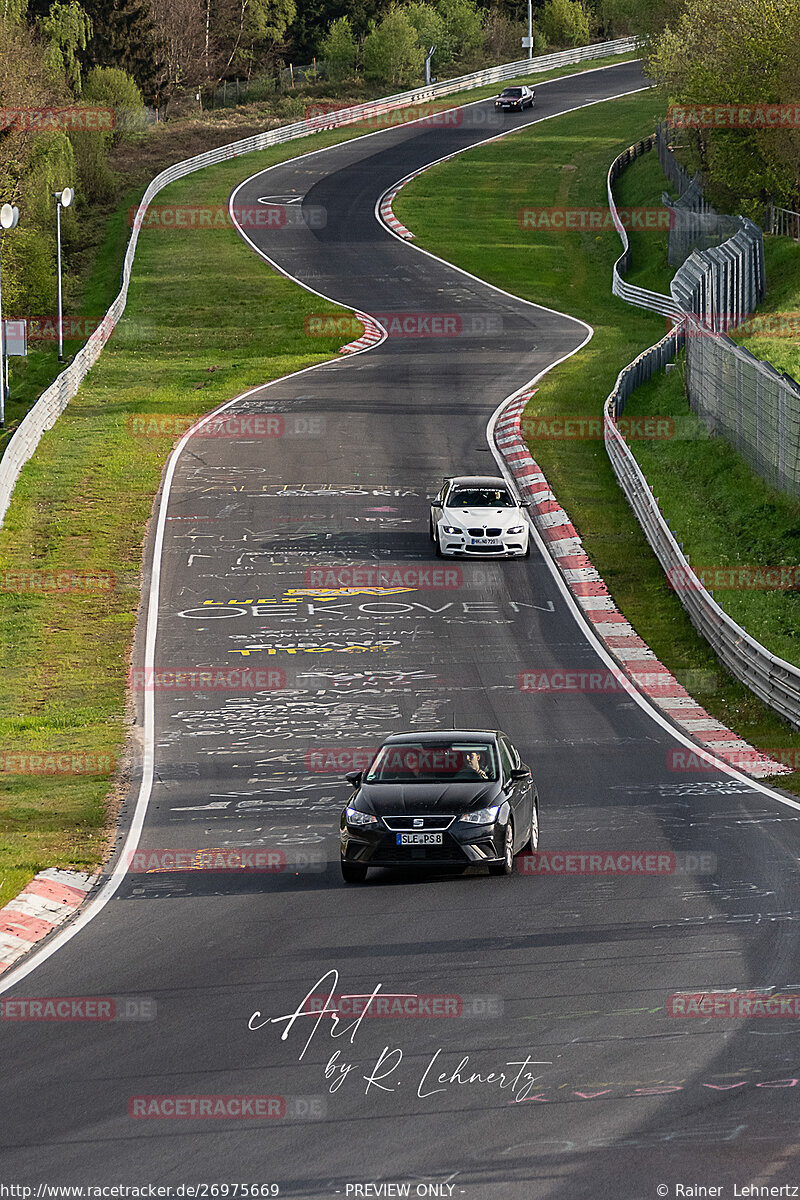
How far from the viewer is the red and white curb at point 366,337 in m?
53.7

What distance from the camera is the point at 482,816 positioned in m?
14.2

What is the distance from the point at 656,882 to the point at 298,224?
6566 centimetres

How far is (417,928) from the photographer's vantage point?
1248cm

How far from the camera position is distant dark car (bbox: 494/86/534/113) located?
337 feet

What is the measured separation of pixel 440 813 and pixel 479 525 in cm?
1698

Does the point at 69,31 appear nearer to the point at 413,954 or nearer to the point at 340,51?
the point at 340,51

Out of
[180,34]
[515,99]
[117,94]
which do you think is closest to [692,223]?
[515,99]

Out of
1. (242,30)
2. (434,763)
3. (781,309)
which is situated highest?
(242,30)

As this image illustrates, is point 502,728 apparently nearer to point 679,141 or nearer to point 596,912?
point 596,912

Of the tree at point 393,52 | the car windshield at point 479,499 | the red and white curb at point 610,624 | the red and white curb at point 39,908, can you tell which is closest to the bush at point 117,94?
the tree at point 393,52

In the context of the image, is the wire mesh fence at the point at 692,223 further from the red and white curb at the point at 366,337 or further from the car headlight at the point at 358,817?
the car headlight at the point at 358,817

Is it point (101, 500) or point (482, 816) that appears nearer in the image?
point (482, 816)

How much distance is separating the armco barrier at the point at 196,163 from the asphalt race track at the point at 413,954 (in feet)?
32.1

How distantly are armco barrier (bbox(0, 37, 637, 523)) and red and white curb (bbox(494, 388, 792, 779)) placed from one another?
12133 millimetres
